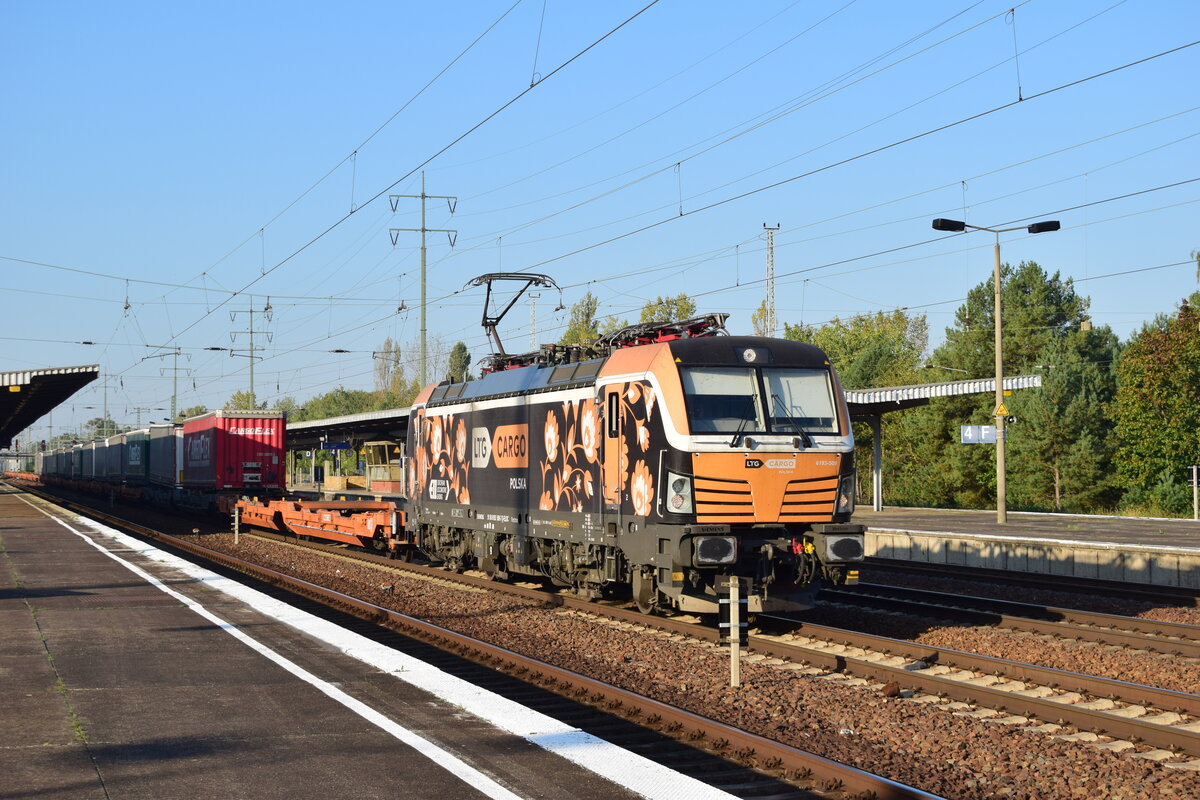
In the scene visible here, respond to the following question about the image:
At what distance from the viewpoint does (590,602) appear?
18.4m

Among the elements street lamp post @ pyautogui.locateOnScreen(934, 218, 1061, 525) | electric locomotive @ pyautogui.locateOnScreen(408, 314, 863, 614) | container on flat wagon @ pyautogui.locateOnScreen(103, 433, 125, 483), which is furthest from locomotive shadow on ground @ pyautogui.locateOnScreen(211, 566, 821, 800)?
container on flat wagon @ pyautogui.locateOnScreen(103, 433, 125, 483)

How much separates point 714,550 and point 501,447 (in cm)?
713

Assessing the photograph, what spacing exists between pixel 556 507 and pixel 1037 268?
235 feet

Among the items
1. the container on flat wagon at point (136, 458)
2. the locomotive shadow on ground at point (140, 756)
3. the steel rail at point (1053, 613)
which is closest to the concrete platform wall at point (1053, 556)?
the steel rail at point (1053, 613)

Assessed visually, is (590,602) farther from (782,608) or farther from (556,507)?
(782,608)

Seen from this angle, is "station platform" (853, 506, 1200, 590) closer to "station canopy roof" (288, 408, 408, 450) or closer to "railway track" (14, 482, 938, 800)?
"railway track" (14, 482, 938, 800)

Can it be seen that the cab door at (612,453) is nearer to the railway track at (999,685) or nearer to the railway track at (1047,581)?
the railway track at (999,685)

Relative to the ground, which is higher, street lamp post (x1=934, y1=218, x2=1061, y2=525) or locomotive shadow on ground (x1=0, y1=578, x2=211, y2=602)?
street lamp post (x1=934, y1=218, x2=1061, y2=525)

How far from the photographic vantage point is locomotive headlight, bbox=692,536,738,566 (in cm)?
1417

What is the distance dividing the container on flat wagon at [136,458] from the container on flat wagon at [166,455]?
1.04 m

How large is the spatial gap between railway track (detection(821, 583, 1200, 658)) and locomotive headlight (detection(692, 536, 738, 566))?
4290mm

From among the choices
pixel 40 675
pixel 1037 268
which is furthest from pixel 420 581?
pixel 1037 268

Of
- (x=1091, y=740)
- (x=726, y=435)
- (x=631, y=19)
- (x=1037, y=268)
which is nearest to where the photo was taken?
(x=1091, y=740)

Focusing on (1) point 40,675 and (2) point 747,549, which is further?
(2) point 747,549
